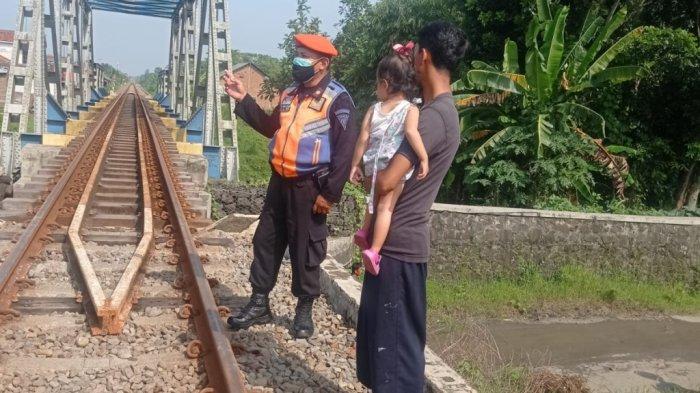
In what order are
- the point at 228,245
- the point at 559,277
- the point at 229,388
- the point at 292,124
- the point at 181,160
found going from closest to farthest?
→ the point at 229,388, the point at 292,124, the point at 228,245, the point at 559,277, the point at 181,160

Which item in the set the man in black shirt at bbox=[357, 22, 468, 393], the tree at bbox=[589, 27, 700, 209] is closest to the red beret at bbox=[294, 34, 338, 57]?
the man in black shirt at bbox=[357, 22, 468, 393]

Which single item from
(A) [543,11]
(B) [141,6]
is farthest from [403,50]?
(B) [141,6]

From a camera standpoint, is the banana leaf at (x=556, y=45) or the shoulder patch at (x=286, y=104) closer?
the shoulder patch at (x=286, y=104)

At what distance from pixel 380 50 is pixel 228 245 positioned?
1163 centimetres

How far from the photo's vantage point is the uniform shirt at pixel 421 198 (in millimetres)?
2449

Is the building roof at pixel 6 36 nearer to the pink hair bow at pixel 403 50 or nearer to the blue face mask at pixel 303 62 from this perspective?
the blue face mask at pixel 303 62

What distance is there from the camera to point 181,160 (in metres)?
11.0

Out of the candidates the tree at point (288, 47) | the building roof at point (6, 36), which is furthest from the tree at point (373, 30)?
the building roof at point (6, 36)

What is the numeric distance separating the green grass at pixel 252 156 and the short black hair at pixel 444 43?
1623 cm

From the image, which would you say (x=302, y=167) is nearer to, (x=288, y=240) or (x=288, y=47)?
(x=288, y=240)

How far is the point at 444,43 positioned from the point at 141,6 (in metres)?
39.4

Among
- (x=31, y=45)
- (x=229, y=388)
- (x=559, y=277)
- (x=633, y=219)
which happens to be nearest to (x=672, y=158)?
(x=633, y=219)

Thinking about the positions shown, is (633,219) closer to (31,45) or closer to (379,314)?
(379,314)

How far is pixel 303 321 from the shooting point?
3.86 meters
